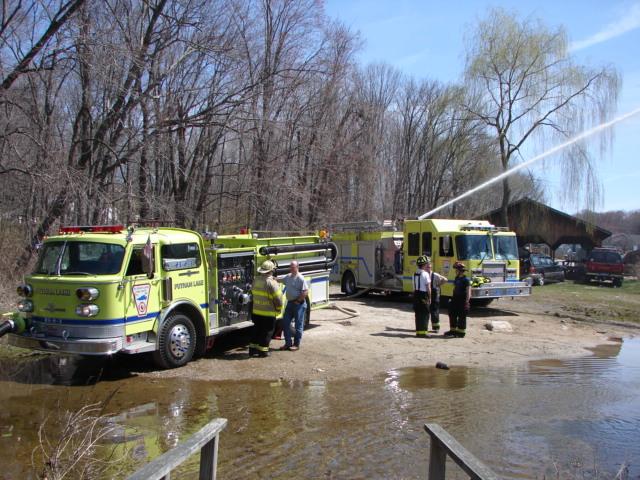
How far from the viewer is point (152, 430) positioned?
5.89 m

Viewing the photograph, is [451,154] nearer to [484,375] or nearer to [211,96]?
[211,96]

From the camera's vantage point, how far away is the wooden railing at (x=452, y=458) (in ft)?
8.94

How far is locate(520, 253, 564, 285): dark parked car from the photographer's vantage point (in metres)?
25.7

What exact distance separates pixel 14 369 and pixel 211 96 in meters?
10.7

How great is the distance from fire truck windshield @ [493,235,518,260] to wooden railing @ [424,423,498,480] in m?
12.6

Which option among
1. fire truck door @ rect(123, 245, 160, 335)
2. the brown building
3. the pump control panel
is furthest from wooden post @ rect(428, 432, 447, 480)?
the brown building

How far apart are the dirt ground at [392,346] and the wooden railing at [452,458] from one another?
494 cm

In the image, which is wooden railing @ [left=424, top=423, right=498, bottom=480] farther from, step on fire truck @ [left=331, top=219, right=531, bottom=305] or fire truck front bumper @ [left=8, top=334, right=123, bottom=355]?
step on fire truck @ [left=331, top=219, right=531, bottom=305]

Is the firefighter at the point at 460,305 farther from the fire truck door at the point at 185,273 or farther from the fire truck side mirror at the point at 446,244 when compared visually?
the fire truck door at the point at 185,273

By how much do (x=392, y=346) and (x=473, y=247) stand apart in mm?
5493

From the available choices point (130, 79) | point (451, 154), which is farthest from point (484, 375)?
point (451, 154)

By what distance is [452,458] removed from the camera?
3.03 metres

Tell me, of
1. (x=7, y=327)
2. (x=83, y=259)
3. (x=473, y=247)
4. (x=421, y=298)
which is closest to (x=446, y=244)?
(x=473, y=247)

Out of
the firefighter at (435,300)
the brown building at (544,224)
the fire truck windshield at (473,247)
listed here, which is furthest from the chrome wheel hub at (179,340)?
the brown building at (544,224)
